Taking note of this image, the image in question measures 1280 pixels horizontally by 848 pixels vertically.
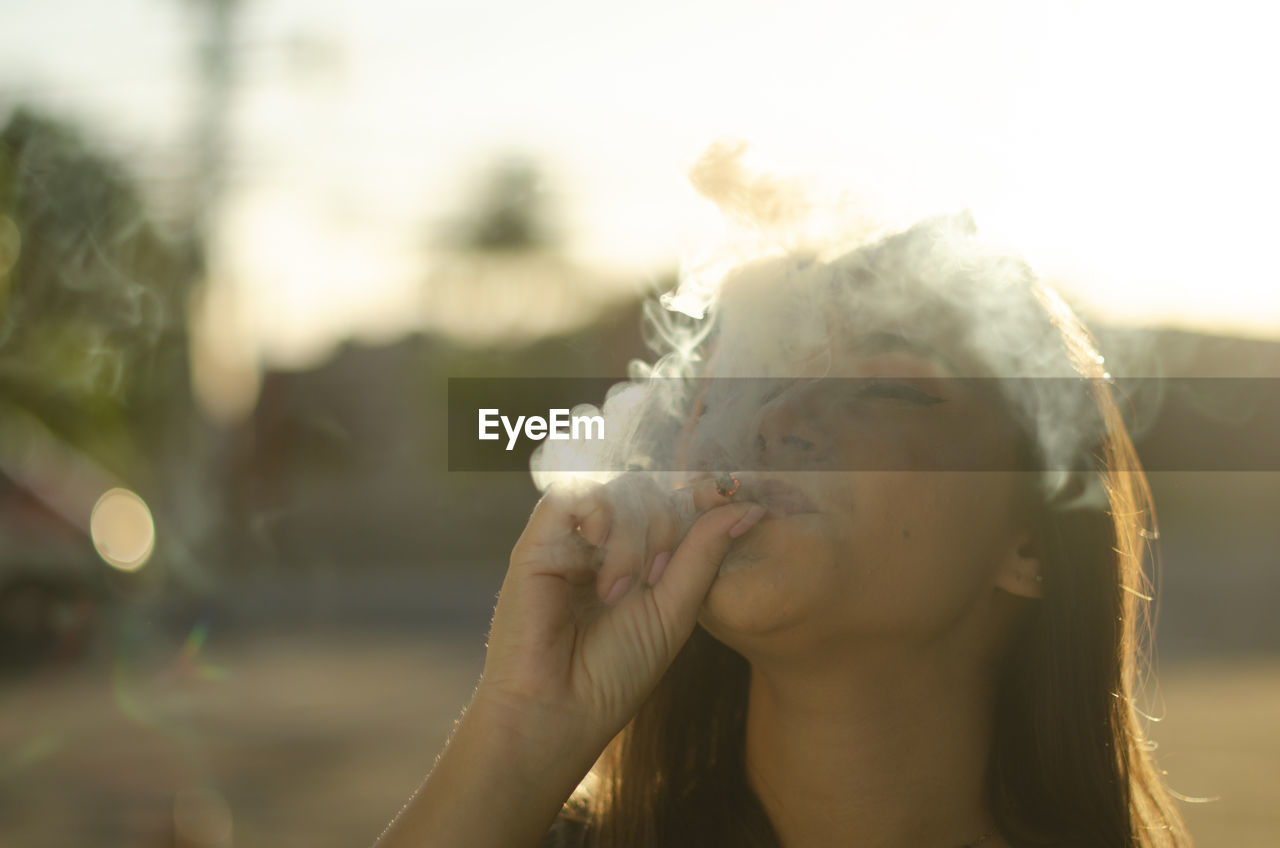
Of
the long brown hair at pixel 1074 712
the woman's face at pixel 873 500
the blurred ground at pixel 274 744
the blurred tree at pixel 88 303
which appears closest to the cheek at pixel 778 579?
the woman's face at pixel 873 500

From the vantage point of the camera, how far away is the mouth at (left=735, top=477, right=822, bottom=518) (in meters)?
1.95

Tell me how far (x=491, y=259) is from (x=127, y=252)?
34.9ft

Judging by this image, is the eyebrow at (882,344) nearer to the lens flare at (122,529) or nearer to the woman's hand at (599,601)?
the woman's hand at (599,601)

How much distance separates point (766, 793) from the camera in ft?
7.41

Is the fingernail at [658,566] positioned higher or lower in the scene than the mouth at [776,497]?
lower

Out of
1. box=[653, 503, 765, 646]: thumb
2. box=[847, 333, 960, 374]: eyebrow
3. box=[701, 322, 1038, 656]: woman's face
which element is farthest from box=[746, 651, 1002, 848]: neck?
box=[847, 333, 960, 374]: eyebrow

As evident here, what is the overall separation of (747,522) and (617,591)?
0.85ft

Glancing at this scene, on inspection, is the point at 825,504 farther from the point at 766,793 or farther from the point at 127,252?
the point at 127,252

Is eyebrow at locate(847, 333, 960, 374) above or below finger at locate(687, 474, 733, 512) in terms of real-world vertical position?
above

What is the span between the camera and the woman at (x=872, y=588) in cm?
192

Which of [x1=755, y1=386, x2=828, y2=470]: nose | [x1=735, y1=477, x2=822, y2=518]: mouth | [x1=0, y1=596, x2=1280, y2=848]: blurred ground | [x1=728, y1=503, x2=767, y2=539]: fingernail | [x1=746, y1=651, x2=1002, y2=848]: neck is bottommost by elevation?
[x1=0, y1=596, x2=1280, y2=848]: blurred ground

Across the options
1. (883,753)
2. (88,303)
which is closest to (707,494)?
(883,753)

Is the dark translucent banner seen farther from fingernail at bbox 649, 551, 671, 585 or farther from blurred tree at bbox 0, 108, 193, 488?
blurred tree at bbox 0, 108, 193, 488

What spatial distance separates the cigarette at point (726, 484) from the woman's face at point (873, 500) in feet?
0.05
